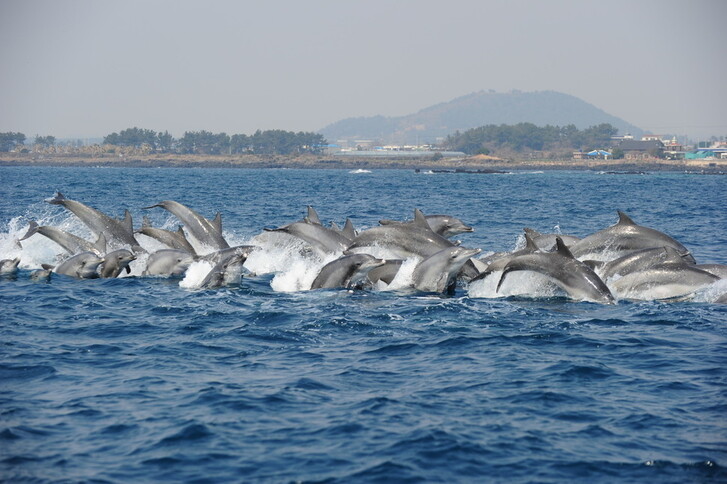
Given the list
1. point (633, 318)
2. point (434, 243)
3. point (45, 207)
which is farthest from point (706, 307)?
point (45, 207)

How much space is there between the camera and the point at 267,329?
50.8ft

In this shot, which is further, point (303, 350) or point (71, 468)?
point (303, 350)

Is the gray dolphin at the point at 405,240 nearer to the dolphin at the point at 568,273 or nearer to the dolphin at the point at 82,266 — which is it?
the dolphin at the point at 568,273

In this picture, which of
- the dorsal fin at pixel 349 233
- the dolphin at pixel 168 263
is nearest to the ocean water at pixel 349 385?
the dolphin at pixel 168 263

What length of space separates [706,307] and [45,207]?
39401mm

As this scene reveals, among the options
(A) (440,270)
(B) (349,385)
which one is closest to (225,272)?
(A) (440,270)

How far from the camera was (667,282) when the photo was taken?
1809 cm

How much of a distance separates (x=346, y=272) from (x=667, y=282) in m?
6.83

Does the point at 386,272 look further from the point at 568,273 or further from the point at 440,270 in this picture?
the point at 568,273

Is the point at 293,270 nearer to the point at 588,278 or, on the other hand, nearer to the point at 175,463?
the point at 588,278

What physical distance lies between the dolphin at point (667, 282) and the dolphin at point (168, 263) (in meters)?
10.3

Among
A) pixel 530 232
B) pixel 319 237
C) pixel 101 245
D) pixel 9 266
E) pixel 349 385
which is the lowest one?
pixel 349 385

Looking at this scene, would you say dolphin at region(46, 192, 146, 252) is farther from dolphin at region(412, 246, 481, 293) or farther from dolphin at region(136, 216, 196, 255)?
dolphin at region(412, 246, 481, 293)

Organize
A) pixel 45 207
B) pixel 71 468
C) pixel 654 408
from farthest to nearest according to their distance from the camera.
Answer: pixel 45 207 < pixel 654 408 < pixel 71 468
